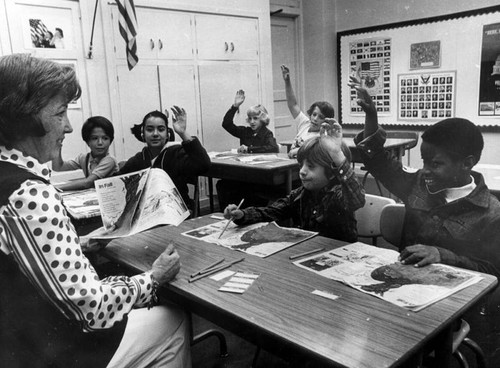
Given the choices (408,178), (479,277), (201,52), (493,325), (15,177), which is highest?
(201,52)

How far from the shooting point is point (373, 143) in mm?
1922

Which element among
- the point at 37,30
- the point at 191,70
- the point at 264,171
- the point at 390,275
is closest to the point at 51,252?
the point at 390,275

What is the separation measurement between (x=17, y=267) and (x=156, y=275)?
1.41 feet

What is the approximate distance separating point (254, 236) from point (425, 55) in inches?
206

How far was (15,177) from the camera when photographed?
3.34ft

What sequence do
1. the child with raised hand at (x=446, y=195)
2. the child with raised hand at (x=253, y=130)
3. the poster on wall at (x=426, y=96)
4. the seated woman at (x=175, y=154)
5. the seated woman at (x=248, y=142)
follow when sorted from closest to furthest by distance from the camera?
the child with raised hand at (x=446, y=195) < the seated woman at (x=175, y=154) < the seated woman at (x=248, y=142) < the child with raised hand at (x=253, y=130) < the poster on wall at (x=426, y=96)

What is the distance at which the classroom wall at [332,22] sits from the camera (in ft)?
20.6

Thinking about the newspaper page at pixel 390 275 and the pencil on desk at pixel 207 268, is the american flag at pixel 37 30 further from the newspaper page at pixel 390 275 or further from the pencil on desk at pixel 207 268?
the newspaper page at pixel 390 275

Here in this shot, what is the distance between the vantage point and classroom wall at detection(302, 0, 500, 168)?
20.6 ft

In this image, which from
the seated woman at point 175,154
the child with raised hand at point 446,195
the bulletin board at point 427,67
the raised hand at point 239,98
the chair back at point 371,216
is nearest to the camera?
the child with raised hand at point 446,195

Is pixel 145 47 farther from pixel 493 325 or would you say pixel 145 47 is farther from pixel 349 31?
pixel 493 325

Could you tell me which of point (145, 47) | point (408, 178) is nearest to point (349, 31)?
point (145, 47)

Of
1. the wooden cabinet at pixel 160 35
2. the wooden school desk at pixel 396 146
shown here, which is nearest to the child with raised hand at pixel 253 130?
the wooden cabinet at pixel 160 35

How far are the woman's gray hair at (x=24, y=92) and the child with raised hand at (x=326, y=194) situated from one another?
0.99 metres
